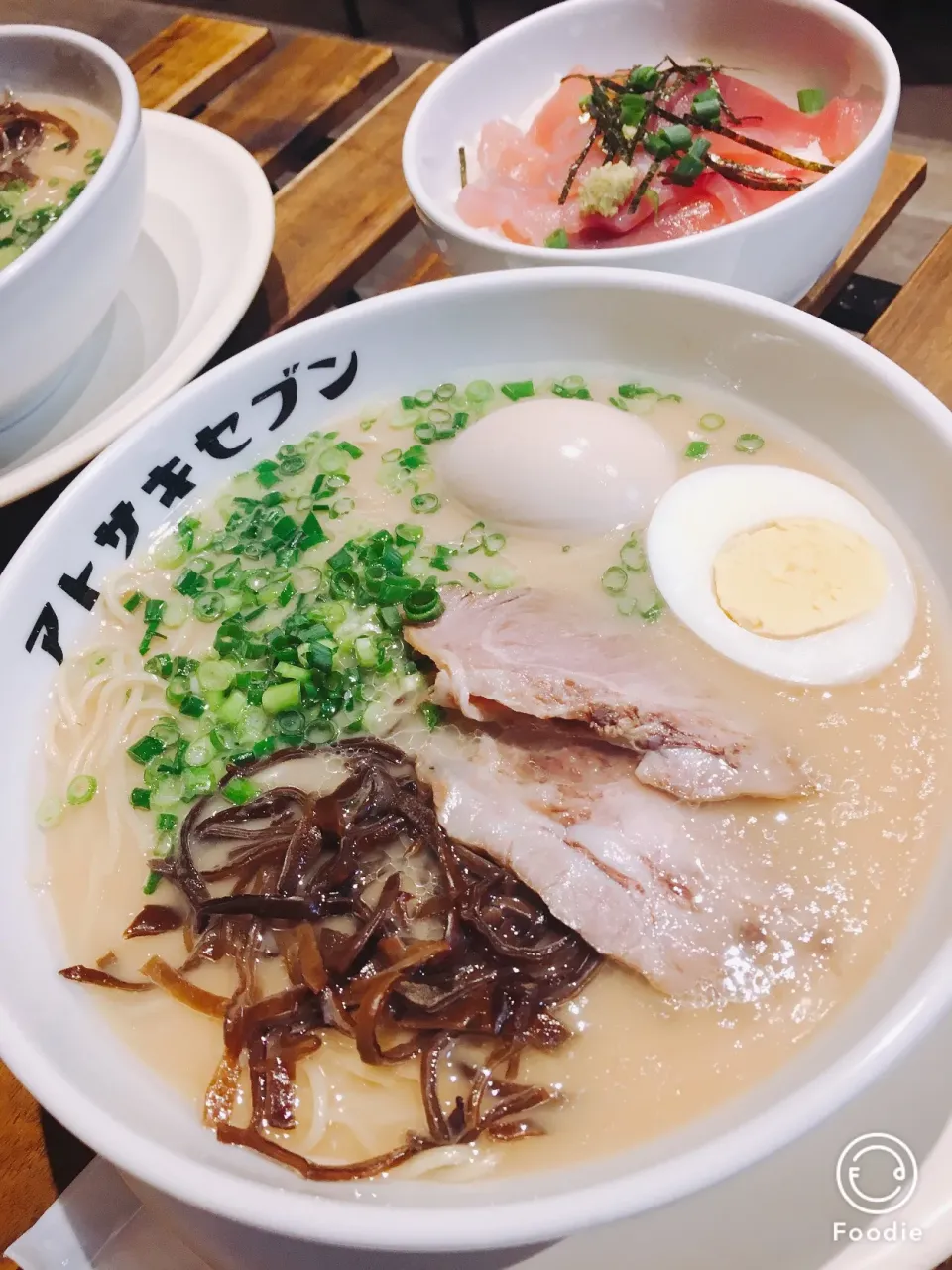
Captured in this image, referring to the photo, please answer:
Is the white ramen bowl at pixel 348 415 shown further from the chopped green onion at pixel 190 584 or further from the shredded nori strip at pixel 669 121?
the shredded nori strip at pixel 669 121

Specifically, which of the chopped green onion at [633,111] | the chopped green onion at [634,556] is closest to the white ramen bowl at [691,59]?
the chopped green onion at [633,111]

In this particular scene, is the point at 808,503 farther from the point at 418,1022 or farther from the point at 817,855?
the point at 418,1022

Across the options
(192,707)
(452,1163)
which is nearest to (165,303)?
(192,707)

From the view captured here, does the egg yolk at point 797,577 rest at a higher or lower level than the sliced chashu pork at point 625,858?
higher

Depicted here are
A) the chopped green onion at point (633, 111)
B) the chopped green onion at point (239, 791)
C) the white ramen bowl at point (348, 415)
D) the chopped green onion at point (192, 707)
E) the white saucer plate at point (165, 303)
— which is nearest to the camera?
the white ramen bowl at point (348, 415)

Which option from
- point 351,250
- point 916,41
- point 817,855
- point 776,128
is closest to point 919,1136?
point 817,855

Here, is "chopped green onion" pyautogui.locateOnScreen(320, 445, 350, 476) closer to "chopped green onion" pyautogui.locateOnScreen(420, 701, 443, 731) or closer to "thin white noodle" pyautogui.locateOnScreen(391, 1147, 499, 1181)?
"chopped green onion" pyautogui.locateOnScreen(420, 701, 443, 731)
